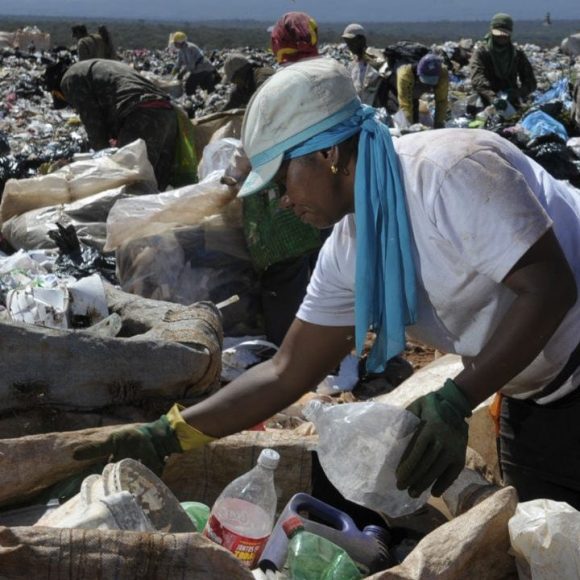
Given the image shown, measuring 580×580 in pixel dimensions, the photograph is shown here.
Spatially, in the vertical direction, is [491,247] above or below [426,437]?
above

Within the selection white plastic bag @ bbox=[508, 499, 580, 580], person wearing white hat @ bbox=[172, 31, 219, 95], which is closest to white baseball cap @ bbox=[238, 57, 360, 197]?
white plastic bag @ bbox=[508, 499, 580, 580]

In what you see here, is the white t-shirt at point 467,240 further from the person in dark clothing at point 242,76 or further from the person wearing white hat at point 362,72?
the person wearing white hat at point 362,72

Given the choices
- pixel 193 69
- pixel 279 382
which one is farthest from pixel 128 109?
pixel 193 69

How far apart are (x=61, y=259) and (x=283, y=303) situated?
1.24 m

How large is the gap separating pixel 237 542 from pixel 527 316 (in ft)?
2.41

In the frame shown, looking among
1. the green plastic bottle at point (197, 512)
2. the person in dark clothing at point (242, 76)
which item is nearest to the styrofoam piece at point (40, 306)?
the green plastic bottle at point (197, 512)

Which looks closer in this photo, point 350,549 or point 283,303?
point 350,549

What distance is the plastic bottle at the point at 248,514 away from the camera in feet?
6.87

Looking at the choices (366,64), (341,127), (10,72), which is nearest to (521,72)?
(366,64)

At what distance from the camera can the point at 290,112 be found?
213 cm

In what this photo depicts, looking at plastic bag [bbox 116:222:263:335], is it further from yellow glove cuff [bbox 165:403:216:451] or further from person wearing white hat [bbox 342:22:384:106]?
person wearing white hat [bbox 342:22:384:106]

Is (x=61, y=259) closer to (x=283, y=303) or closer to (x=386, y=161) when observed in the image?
(x=283, y=303)

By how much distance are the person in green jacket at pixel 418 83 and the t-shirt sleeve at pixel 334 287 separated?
733cm

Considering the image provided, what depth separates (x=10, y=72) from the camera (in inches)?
778
